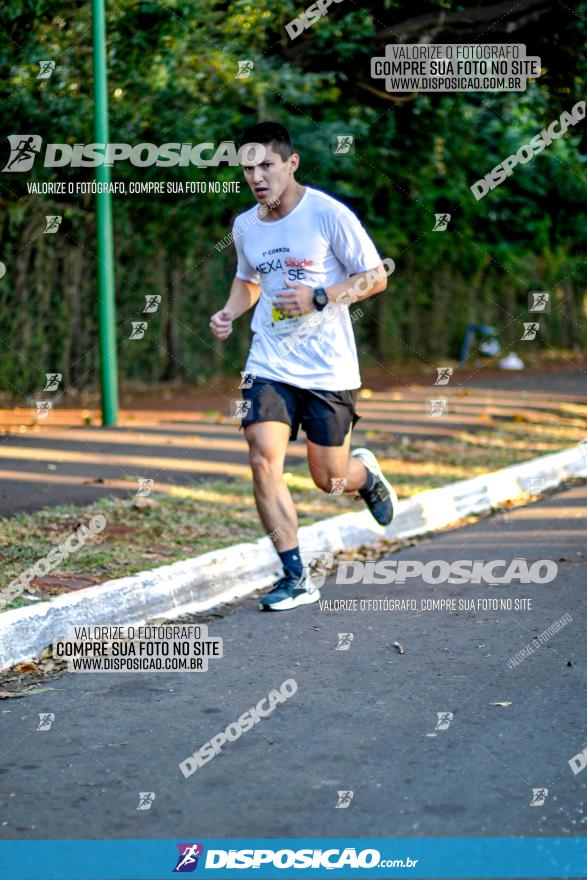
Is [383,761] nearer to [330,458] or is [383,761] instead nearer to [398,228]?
[330,458]

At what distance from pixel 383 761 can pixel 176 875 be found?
90 centimetres

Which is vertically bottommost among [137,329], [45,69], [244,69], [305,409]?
Result: [305,409]

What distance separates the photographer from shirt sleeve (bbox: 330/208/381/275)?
585cm

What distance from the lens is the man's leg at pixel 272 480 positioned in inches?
229

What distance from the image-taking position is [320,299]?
5.79 metres

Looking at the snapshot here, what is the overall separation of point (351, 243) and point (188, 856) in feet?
10.5

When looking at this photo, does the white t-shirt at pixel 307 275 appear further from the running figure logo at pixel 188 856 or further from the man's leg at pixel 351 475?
the running figure logo at pixel 188 856

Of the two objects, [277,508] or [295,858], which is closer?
[295,858]

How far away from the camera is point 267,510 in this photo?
592 centimetres

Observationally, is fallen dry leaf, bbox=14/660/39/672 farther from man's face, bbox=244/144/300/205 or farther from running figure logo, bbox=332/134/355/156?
running figure logo, bbox=332/134/355/156

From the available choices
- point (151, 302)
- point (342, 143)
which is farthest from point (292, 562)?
point (151, 302)

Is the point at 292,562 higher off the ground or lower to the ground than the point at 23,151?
lower

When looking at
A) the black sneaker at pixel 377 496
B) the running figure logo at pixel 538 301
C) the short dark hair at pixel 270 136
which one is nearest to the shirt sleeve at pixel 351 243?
the short dark hair at pixel 270 136

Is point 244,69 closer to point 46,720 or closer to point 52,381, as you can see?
point 52,381
